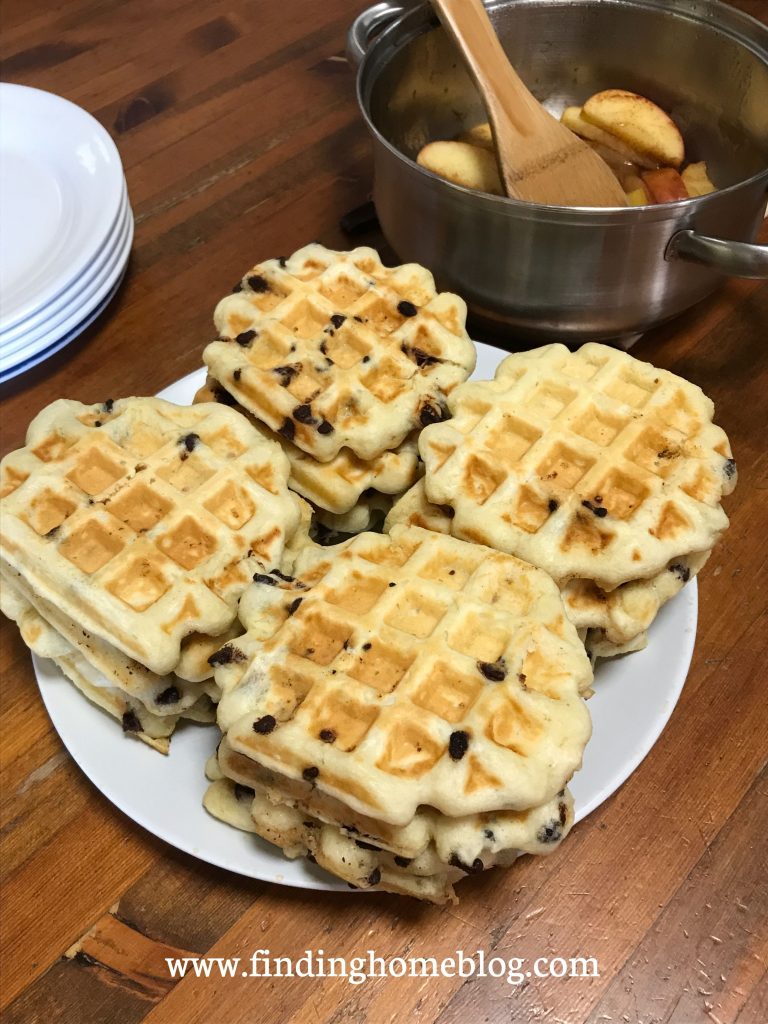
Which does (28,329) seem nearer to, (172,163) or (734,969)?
(172,163)

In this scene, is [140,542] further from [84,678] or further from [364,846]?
[364,846]

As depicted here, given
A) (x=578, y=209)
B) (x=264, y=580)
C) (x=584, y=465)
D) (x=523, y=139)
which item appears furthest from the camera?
(x=523, y=139)

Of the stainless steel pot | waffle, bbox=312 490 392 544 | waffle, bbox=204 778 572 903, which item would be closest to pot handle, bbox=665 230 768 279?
the stainless steel pot

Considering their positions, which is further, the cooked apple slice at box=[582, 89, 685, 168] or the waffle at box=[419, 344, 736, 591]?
the cooked apple slice at box=[582, 89, 685, 168]

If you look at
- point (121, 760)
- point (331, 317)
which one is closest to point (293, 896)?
point (121, 760)

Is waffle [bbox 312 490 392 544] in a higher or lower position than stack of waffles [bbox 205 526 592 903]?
lower

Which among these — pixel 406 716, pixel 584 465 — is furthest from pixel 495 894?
pixel 584 465

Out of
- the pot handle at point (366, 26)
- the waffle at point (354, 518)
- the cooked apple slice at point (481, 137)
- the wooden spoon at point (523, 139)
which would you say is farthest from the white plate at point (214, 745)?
the pot handle at point (366, 26)

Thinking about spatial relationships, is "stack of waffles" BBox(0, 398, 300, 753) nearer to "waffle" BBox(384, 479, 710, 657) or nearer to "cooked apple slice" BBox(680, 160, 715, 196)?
"waffle" BBox(384, 479, 710, 657)
